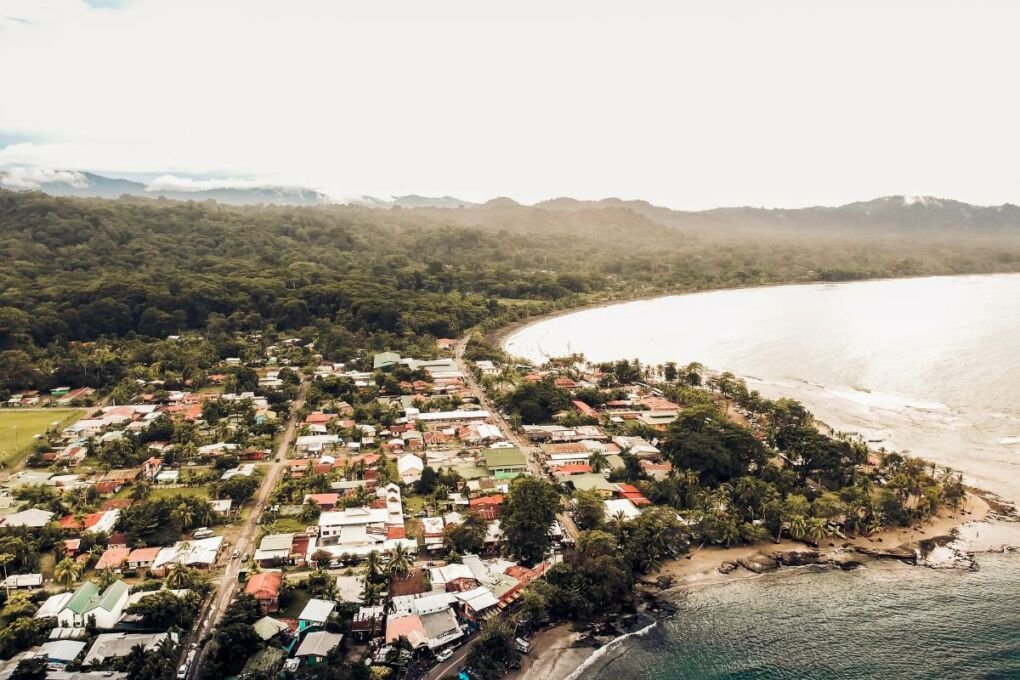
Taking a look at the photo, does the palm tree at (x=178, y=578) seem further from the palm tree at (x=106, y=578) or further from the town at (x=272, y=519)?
the palm tree at (x=106, y=578)

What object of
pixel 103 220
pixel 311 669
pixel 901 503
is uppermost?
pixel 103 220

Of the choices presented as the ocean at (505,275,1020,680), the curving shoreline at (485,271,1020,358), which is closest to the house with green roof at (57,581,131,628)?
the ocean at (505,275,1020,680)

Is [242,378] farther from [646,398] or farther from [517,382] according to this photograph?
[646,398]

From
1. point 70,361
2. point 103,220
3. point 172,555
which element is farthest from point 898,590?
point 103,220

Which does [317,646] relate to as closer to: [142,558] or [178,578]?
[178,578]

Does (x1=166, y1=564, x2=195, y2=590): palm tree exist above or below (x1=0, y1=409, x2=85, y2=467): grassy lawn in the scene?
above

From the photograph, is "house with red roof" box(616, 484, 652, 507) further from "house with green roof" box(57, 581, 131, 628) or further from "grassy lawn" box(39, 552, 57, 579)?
"grassy lawn" box(39, 552, 57, 579)
